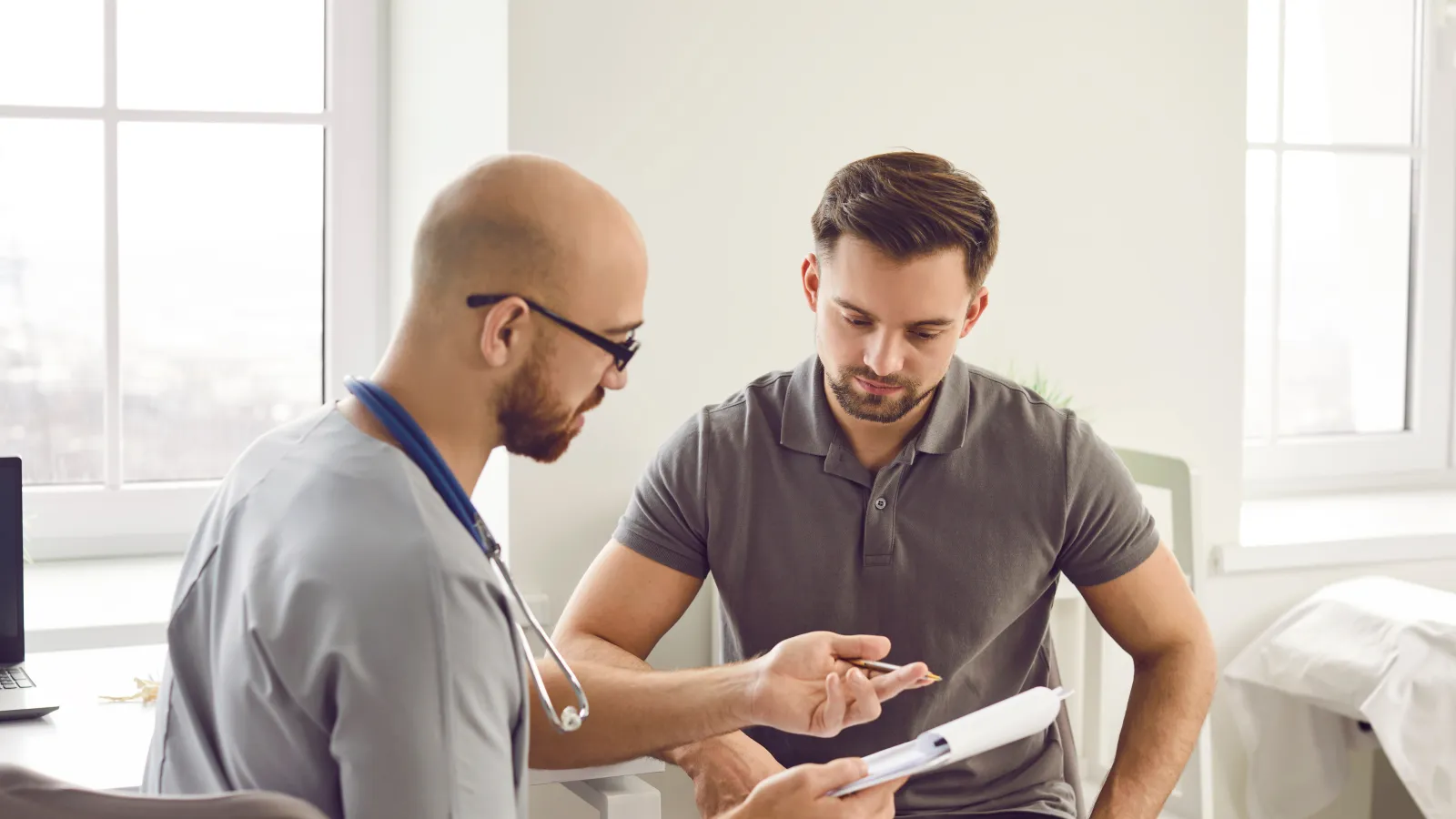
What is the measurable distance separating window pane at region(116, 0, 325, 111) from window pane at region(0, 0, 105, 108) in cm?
4

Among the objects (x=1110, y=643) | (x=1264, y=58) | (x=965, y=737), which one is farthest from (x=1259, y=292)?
(x=965, y=737)

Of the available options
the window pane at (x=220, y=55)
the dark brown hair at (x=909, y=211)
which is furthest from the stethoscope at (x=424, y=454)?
the window pane at (x=220, y=55)

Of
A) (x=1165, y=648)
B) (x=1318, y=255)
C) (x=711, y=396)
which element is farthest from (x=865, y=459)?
(x=1318, y=255)

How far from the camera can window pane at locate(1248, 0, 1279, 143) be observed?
118 inches

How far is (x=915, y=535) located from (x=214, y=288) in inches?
59.5

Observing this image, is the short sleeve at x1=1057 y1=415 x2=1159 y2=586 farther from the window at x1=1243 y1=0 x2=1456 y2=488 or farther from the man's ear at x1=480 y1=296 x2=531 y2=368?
the window at x1=1243 y1=0 x2=1456 y2=488

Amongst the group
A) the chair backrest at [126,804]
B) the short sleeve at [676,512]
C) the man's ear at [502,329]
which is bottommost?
the chair backrest at [126,804]

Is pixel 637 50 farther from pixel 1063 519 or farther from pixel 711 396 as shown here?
pixel 1063 519

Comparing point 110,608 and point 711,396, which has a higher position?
point 711,396

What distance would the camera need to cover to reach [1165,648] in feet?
5.38

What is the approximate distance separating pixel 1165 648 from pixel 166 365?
5.81ft

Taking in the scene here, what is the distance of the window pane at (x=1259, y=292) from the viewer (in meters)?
3.03

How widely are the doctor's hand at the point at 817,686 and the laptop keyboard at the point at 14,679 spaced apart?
101 cm

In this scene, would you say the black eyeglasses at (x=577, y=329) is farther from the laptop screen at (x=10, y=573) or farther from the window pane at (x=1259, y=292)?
the window pane at (x=1259, y=292)
